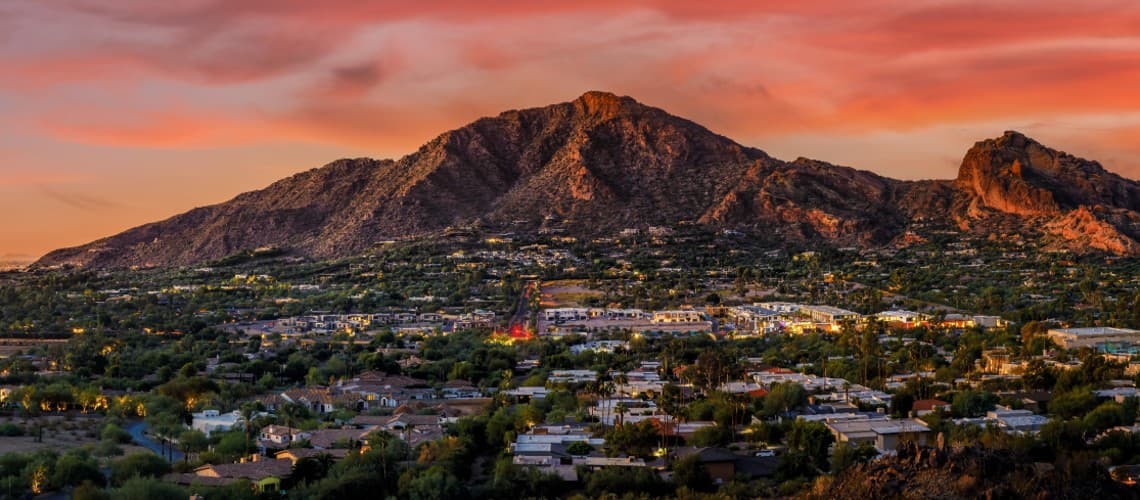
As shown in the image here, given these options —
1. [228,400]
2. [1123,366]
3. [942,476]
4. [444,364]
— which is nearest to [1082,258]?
[1123,366]

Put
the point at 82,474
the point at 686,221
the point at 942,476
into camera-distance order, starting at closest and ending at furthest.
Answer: the point at 942,476 < the point at 82,474 < the point at 686,221

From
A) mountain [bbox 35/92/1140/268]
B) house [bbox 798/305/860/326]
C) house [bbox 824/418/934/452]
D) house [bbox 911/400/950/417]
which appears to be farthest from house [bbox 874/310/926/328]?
mountain [bbox 35/92/1140/268]

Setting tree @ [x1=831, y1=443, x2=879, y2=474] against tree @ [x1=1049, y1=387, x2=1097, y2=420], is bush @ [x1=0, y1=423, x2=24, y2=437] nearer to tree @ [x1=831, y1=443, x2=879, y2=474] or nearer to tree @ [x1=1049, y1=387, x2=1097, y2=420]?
tree @ [x1=831, y1=443, x2=879, y2=474]

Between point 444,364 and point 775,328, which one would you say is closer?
point 444,364

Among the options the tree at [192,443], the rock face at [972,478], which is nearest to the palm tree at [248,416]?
the tree at [192,443]

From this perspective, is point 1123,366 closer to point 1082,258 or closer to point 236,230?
point 1082,258

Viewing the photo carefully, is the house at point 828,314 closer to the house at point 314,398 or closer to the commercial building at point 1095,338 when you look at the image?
the commercial building at point 1095,338

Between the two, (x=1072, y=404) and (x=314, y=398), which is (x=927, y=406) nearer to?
(x=1072, y=404)
